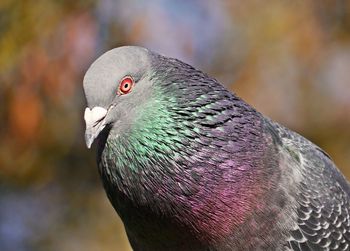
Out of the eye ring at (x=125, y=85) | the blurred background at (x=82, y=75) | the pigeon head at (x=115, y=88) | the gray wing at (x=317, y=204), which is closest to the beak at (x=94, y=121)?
the pigeon head at (x=115, y=88)

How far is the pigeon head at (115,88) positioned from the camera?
16.6ft

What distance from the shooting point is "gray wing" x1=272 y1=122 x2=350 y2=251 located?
5730 mm

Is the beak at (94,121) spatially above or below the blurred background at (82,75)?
below

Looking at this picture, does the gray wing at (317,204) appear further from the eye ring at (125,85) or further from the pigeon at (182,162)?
the eye ring at (125,85)

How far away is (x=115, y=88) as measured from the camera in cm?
513

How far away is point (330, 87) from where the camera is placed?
11953 millimetres

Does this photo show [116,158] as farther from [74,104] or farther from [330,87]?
[330,87]

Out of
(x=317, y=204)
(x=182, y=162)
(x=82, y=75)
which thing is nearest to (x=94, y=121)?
(x=182, y=162)

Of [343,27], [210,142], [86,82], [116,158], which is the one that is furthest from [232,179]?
[343,27]

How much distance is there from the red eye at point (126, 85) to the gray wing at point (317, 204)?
48.0 inches

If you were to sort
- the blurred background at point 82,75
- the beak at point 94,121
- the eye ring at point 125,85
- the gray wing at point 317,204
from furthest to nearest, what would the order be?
the blurred background at point 82,75
the gray wing at point 317,204
the eye ring at point 125,85
the beak at point 94,121

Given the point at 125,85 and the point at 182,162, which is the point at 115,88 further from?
the point at 182,162

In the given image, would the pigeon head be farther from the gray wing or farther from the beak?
the gray wing

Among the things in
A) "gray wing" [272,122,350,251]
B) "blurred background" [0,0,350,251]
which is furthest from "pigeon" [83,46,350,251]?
"blurred background" [0,0,350,251]
